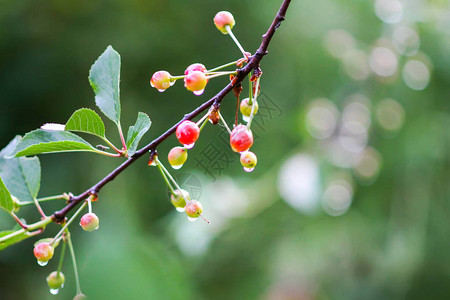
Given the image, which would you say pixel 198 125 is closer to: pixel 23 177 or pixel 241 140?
pixel 241 140

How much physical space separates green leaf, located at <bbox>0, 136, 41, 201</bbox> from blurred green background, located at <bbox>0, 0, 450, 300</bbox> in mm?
738

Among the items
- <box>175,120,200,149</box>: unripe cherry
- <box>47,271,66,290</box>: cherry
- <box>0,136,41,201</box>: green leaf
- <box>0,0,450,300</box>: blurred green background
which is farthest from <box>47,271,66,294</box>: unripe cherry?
<box>0,0,450,300</box>: blurred green background

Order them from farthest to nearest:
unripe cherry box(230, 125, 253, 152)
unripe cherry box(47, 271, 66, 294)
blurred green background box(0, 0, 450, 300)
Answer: blurred green background box(0, 0, 450, 300) < unripe cherry box(47, 271, 66, 294) < unripe cherry box(230, 125, 253, 152)

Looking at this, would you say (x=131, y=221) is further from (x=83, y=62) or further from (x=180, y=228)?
(x=83, y=62)

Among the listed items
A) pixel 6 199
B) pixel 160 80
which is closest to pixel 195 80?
pixel 160 80

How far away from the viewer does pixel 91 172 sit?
1.71 metres

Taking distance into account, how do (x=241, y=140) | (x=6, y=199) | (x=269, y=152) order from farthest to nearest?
(x=269, y=152) → (x=6, y=199) → (x=241, y=140)

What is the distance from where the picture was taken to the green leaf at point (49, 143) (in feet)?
1.58

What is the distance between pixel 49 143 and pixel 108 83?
0.35 ft

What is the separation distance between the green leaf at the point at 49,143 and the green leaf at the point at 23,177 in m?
0.10

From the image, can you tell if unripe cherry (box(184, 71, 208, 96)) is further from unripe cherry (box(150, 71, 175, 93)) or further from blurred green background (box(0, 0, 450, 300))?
blurred green background (box(0, 0, 450, 300))

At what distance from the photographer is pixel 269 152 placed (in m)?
1.75

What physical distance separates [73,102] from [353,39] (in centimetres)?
100

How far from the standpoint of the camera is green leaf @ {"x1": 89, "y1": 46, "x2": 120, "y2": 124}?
0.54 metres
